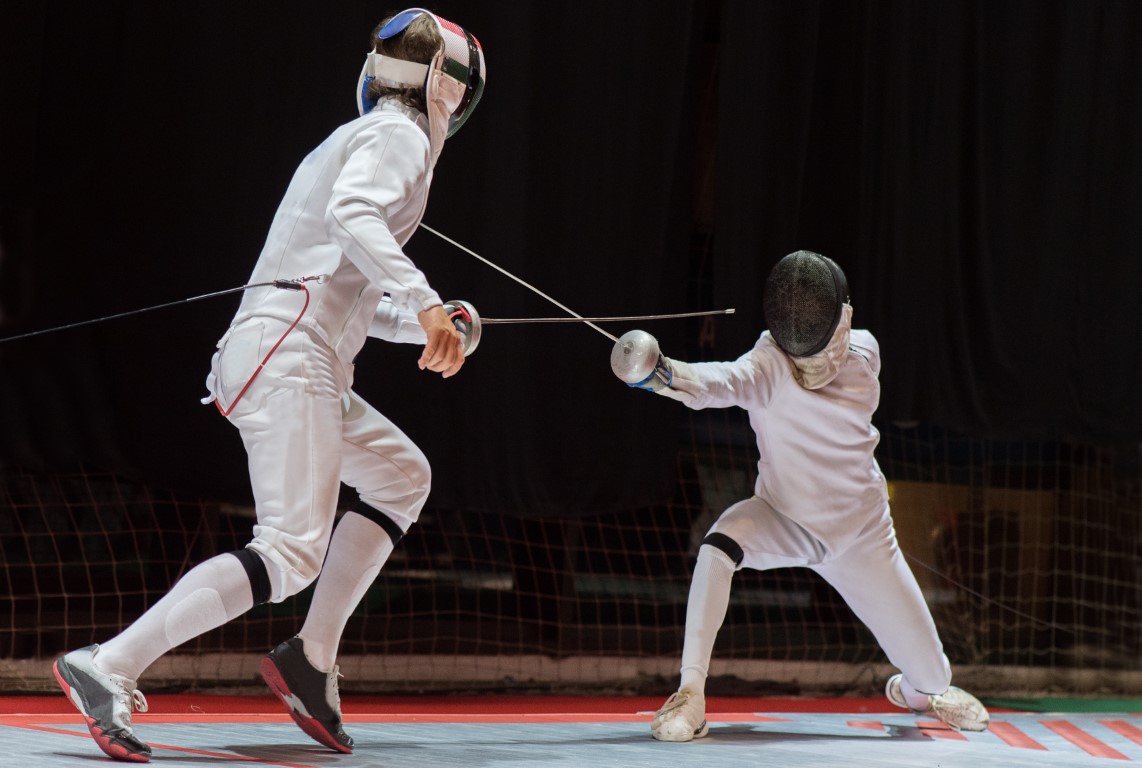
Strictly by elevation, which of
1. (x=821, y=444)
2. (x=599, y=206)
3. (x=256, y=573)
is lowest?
(x=256, y=573)

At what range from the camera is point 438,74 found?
204cm

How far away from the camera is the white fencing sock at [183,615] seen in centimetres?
178

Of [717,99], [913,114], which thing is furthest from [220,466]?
[913,114]

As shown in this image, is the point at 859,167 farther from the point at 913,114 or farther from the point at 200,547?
the point at 200,547

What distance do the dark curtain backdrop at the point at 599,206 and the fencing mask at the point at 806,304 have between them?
101 centimetres

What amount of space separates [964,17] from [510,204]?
1665 millimetres

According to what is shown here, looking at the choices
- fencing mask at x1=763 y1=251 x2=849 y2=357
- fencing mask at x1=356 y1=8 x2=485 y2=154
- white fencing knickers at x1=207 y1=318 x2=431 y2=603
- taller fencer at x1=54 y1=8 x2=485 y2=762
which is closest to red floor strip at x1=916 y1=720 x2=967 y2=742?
fencing mask at x1=763 y1=251 x2=849 y2=357

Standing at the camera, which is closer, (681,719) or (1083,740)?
(681,719)

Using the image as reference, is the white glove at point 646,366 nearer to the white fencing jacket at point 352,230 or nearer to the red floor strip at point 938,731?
the white fencing jacket at point 352,230

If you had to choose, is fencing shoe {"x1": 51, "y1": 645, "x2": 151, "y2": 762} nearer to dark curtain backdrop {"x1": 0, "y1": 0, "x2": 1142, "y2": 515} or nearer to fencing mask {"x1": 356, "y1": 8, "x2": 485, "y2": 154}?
fencing mask {"x1": 356, "y1": 8, "x2": 485, "y2": 154}

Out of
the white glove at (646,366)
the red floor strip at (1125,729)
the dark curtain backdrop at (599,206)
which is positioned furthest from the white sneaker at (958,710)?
the dark curtain backdrop at (599,206)

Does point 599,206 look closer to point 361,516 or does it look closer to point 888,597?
point 888,597

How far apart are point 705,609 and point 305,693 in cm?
82

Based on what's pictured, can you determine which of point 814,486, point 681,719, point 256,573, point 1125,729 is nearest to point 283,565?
point 256,573
